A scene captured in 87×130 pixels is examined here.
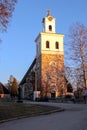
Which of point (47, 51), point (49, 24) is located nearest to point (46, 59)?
point (47, 51)

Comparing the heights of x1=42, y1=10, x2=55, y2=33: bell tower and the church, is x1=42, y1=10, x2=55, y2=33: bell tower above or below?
above

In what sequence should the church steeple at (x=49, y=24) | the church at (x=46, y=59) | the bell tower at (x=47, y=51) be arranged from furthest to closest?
the church steeple at (x=49, y=24), the bell tower at (x=47, y=51), the church at (x=46, y=59)

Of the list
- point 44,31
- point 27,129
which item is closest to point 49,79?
point 44,31

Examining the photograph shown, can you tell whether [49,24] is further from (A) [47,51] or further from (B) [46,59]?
(B) [46,59]

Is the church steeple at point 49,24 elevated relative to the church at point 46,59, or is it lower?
→ elevated

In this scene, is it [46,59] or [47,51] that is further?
[47,51]

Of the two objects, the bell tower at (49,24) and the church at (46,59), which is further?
the bell tower at (49,24)

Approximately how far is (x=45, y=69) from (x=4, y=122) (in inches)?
2889

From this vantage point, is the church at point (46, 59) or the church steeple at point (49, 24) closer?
the church at point (46, 59)

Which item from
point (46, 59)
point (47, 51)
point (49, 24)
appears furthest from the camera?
point (49, 24)

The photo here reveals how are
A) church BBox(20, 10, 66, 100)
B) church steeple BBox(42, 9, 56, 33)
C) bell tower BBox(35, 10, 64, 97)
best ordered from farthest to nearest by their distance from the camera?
1. church steeple BBox(42, 9, 56, 33)
2. bell tower BBox(35, 10, 64, 97)
3. church BBox(20, 10, 66, 100)

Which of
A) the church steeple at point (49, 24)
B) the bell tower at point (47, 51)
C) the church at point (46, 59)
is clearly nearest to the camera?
the church at point (46, 59)

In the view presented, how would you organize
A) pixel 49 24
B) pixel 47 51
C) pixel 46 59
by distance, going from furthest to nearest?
pixel 49 24 < pixel 47 51 < pixel 46 59

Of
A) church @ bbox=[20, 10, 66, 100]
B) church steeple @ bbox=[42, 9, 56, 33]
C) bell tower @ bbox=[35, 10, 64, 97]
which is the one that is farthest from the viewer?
church steeple @ bbox=[42, 9, 56, 33]
